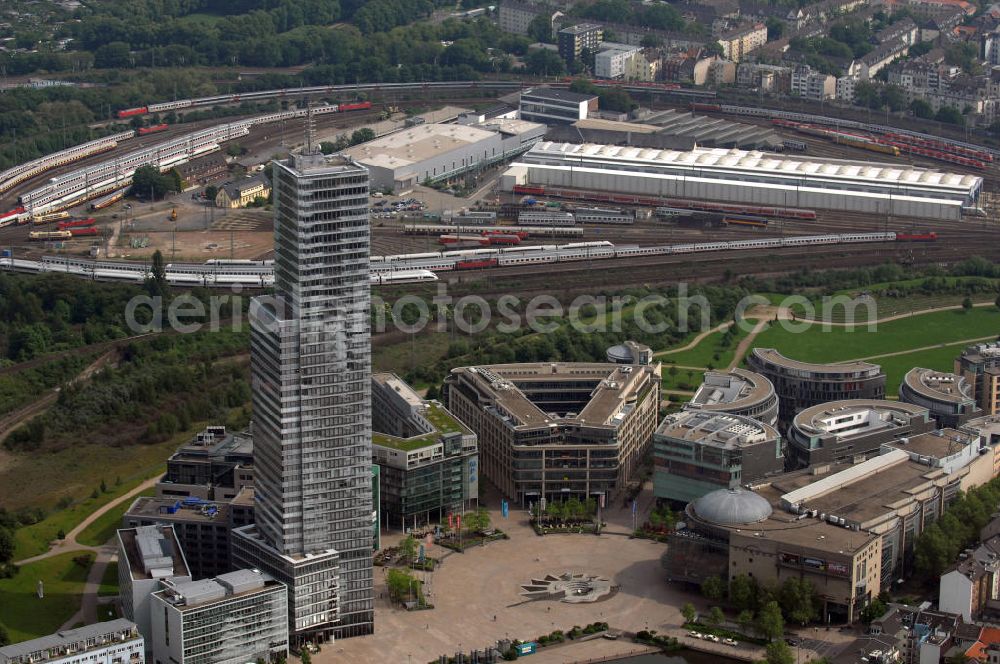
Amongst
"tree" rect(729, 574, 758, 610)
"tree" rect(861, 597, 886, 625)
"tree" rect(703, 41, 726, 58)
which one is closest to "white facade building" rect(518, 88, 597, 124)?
"tree" rect(703, 41, 726, 58)

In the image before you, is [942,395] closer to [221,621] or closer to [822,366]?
[822,366]

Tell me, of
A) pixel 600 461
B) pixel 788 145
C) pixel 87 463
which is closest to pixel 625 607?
pixel 600 461

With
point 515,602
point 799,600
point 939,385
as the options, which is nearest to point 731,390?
point 939,385

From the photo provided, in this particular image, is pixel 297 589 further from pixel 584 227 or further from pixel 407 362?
pixel 584 227

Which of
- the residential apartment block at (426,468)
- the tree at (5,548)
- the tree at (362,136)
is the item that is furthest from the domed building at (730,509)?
the tree at (362,136)

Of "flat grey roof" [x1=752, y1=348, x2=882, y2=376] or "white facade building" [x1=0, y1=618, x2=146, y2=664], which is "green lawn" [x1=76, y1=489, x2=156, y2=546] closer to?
"white facade building" [x1=0, y1=618, x2=146, y2=664]

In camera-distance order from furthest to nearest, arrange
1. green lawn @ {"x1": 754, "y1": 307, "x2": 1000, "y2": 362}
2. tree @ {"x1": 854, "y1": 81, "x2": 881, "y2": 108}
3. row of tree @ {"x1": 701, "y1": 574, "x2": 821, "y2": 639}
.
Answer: tree @ {"x1": 854, "y1": 81, "x2": 881, "y2": 108}
green lawn @ {"x1": 754, "y1": 307, "x2": 1000, "y2": 362}
row of tree @ {"x1": 701, "y1": 574, "x2": 821, "y2": 639}

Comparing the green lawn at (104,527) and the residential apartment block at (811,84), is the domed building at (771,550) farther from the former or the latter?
the residential apartment block at (811,84)
